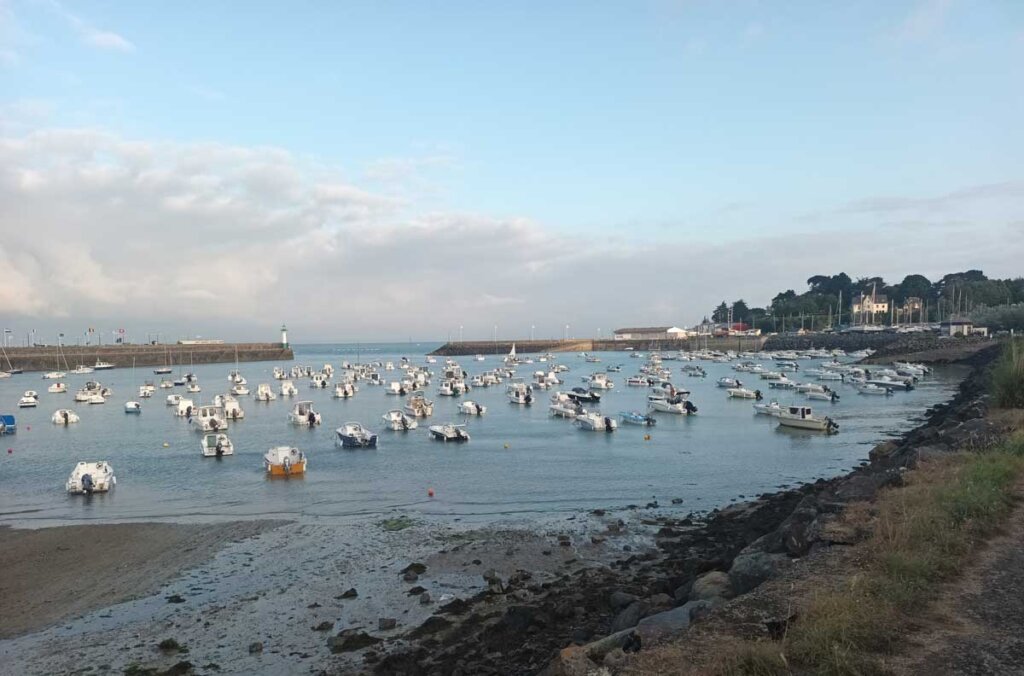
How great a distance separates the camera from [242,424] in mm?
55250

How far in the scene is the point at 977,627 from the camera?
317 inches

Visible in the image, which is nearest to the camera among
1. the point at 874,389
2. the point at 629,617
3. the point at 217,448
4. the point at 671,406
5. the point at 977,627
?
the point at 977,627

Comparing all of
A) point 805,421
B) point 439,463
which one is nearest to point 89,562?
point 439,463

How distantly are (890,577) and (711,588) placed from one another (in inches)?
158

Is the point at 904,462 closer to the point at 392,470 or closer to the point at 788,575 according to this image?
the point at 788,575

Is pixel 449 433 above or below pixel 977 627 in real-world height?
below

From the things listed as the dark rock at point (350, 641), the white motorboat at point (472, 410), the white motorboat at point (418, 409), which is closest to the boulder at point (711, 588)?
the dark rock at point (350, 641)

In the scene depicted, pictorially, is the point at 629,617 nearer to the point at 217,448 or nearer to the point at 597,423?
the point at 217,448

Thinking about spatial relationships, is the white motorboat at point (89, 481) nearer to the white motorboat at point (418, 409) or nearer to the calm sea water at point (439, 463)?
the calm sea water at point (439, 463)

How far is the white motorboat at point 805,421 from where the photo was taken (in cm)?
4562

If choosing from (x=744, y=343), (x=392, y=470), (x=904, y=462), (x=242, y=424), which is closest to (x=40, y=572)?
(x=392, y=470)

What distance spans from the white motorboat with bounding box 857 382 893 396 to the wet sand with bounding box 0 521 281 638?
62.6 meters

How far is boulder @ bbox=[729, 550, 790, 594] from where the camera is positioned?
12078mm

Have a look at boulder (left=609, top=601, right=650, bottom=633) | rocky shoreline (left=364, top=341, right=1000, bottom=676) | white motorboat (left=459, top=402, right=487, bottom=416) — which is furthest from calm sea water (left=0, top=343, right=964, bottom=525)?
boulder (left=609, top=601, right=650, bottom=633)
